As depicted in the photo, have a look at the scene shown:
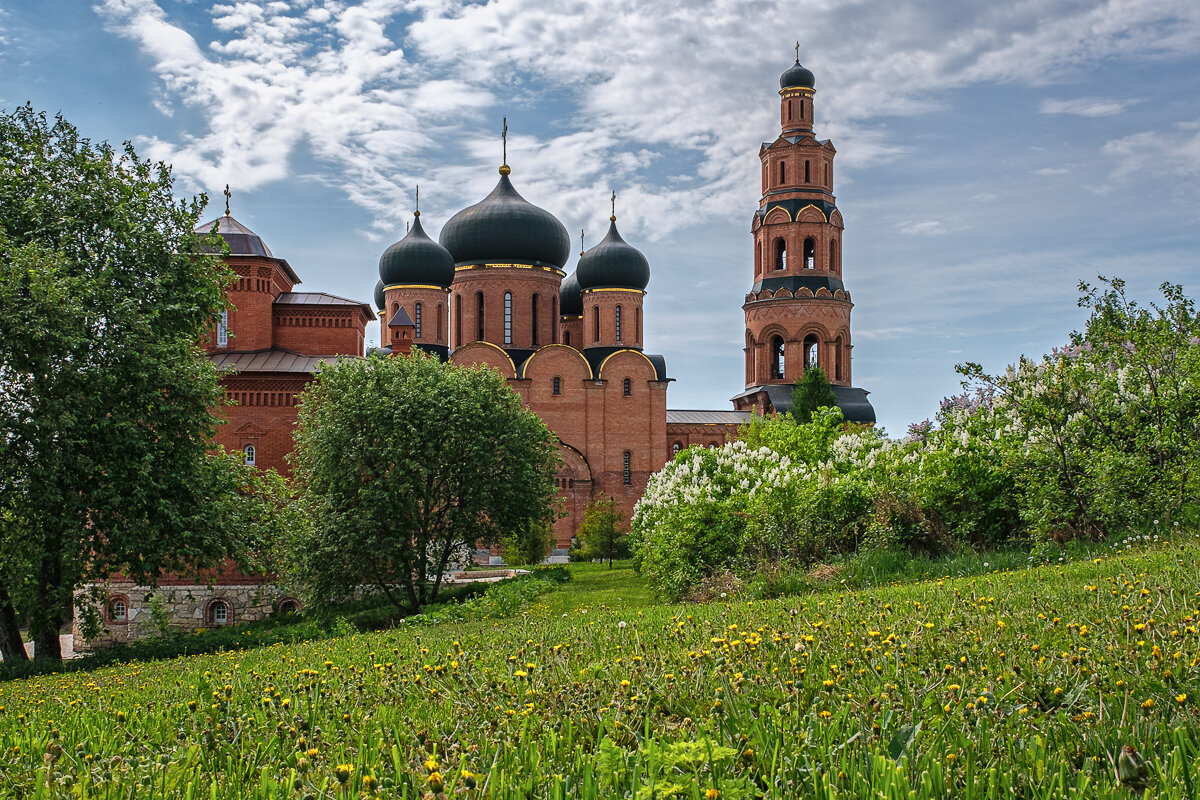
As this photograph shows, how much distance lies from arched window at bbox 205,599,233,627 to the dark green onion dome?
2194cm

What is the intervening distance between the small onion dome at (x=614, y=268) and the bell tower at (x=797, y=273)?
6831 millimetres

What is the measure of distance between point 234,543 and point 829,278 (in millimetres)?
36134

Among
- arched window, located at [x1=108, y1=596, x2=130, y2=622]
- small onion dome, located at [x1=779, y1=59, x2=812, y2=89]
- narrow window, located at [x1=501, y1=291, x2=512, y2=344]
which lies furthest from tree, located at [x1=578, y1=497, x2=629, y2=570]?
small onion dome, located at [x1=779, y1=59, x2=812, y2=89]

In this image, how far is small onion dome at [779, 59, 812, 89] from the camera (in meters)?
46.9

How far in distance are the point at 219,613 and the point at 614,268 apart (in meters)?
23.1

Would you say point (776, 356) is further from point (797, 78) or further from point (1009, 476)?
point (1009, 476)

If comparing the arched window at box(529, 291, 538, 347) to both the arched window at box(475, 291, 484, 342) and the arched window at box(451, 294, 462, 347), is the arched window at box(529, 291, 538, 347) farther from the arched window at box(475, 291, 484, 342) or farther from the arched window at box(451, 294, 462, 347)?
the arched window at box(451, 294, 462, 347)

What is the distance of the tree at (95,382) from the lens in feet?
42.1

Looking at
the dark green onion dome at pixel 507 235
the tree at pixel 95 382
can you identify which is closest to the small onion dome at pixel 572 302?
the dark green onion dome at pixel 507 235

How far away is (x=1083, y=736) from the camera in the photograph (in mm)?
2943

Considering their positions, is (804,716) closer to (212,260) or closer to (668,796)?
(668,796)

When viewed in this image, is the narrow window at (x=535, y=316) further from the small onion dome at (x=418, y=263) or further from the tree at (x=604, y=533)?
the tree at (x=604, y=533)

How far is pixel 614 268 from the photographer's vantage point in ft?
139

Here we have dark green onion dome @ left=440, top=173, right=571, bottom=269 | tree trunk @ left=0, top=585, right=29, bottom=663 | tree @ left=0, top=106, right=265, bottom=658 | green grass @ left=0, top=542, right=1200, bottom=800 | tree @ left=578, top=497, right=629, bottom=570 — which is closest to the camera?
green grass @ left=0, top=542, right=1200, bottom=800
